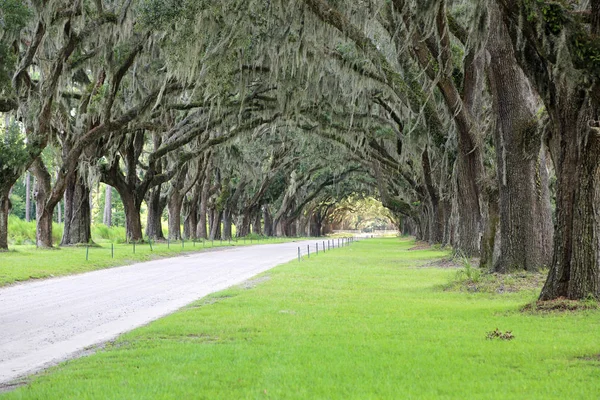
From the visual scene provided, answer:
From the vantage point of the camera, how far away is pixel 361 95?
25656 millimetres

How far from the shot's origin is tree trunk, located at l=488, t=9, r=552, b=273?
48.6 ft

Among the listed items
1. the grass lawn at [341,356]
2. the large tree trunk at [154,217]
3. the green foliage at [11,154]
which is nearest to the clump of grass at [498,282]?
the grass lawn at [341,356]

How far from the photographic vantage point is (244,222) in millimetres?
58469

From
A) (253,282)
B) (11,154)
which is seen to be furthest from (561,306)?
(11,154)

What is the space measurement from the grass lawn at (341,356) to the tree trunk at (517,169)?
3.84 meters

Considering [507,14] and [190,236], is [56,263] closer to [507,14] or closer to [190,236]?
[507,14]

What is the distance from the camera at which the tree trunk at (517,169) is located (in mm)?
14828

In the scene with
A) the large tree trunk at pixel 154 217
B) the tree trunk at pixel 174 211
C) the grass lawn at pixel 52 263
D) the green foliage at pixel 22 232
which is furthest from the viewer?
the tree trunk at pixel 174 211

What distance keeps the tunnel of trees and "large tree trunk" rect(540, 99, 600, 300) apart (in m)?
0.02

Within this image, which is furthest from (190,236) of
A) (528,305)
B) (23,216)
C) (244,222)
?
(23,216)

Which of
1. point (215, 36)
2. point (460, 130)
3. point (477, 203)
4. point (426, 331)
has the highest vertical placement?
point (215, 36)

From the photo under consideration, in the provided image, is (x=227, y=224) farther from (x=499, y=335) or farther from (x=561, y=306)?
(x=499, y=335)

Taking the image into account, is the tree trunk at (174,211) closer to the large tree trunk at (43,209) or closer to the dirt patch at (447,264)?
the large tree trunk at (43,209)

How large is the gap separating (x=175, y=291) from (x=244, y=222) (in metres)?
44.1
